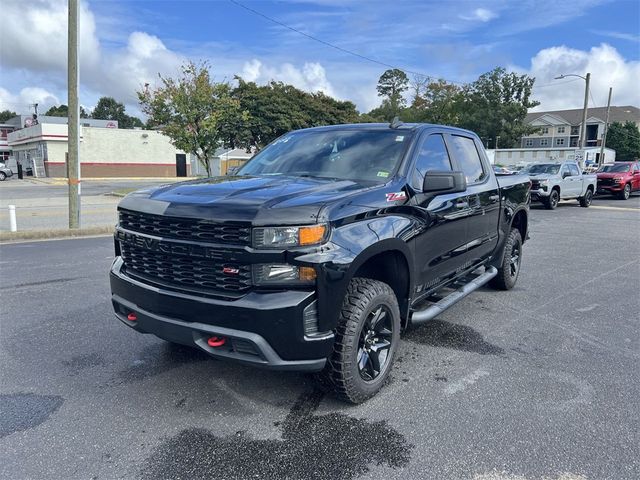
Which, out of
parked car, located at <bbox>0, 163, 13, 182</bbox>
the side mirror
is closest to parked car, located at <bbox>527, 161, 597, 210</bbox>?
the side mirror

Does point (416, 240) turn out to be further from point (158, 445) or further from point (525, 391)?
point (158, 445)

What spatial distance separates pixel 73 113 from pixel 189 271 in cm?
1022

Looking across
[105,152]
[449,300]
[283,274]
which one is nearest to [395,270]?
[449,300]

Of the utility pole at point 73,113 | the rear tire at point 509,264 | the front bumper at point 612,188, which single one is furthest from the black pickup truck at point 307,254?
the front bumper at point 612,188

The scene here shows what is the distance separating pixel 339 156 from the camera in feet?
13.3

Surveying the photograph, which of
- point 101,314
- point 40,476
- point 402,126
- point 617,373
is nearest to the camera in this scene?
point 40,476

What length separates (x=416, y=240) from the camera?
3588mm

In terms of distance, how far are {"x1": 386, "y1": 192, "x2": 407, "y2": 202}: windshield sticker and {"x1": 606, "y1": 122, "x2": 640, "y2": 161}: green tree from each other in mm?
74716

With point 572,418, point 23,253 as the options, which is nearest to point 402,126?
point 572,418

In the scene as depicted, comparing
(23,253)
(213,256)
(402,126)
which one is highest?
(402,126)

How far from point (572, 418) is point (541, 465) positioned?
0.64 m

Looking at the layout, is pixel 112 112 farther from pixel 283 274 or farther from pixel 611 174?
pixel 283 274

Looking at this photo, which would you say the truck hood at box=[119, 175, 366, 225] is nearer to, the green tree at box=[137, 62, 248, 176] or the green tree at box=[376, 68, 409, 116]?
the green tree at box=[137, 62, 248, 176]

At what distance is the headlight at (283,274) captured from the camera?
2717mm
